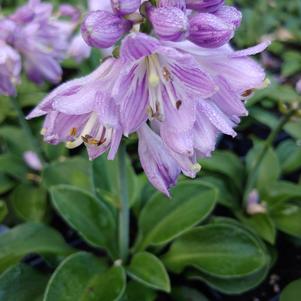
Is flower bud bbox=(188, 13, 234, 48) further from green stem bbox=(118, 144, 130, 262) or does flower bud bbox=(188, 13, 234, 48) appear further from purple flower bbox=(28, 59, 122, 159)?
green stem bbox=(118, 144, 130, 262)

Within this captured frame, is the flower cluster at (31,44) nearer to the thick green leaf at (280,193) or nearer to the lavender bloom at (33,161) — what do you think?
the lavender bloom at (33,161)

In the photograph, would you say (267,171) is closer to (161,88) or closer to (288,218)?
(288,218)

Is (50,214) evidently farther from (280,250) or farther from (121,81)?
(121,81)

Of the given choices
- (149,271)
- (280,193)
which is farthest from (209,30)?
(280,193)

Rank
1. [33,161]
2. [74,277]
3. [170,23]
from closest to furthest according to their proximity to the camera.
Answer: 1. [170,23]
2. [74,277]
3. [33,161]

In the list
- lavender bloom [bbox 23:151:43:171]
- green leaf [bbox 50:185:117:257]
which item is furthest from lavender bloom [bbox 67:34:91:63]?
green leaf [bbox 50:185:117:257]

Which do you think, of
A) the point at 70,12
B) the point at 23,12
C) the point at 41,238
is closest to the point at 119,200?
the point at 41,238

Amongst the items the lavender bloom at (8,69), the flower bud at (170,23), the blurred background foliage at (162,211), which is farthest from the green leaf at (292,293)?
the lavender bloom at (8,69)
